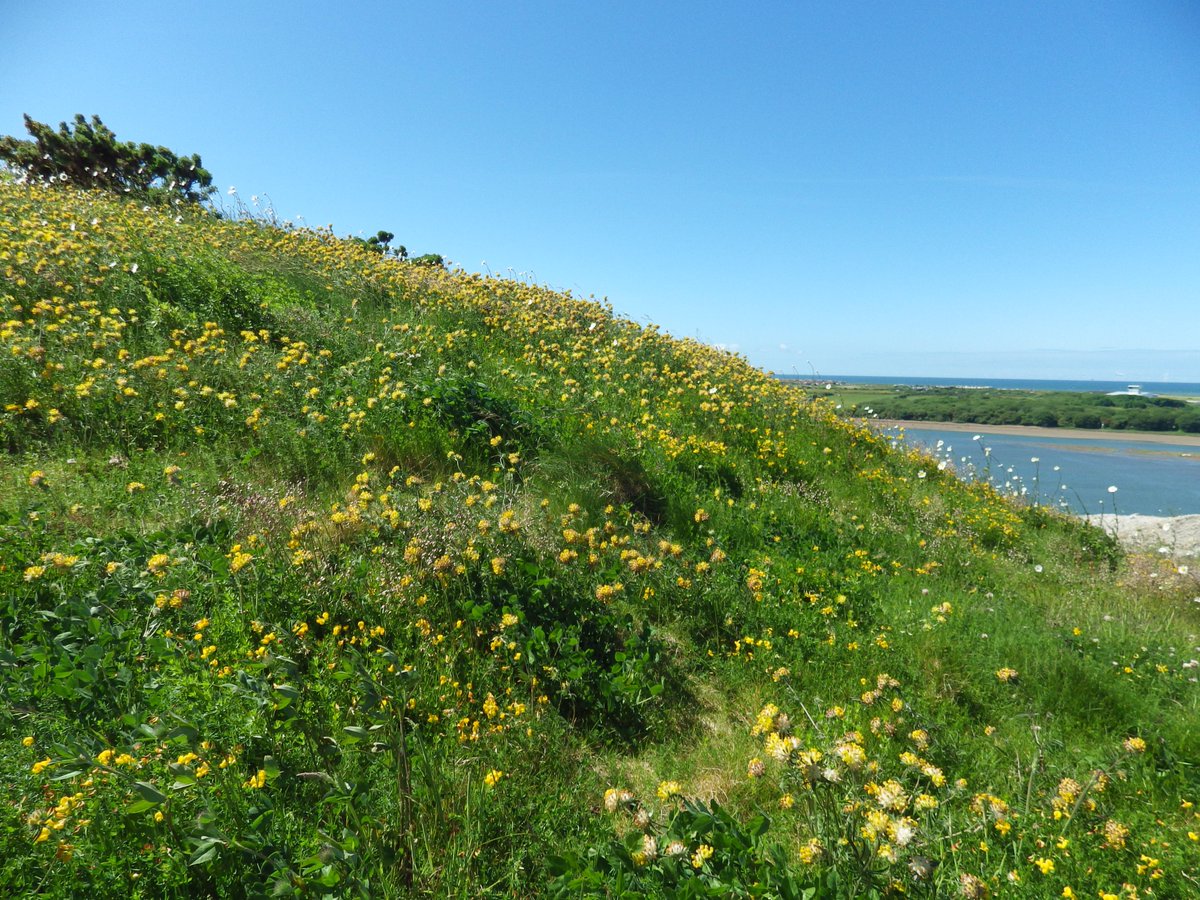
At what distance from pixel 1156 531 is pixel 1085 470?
13.1 m

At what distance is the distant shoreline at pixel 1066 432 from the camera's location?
36156mm

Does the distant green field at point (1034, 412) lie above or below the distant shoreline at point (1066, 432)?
above

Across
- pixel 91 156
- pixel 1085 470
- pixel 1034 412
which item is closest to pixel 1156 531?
pixel 1085 470

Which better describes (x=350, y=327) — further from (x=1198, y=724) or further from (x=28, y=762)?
(x=1198, y=724)

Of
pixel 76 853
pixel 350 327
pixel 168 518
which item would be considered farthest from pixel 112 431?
pixel 76 853

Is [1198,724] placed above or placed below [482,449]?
below

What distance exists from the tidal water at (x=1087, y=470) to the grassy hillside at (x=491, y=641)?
2370 millimetres

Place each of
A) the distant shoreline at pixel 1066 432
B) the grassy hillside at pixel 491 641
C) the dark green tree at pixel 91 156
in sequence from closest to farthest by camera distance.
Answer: the grassy hillside at pixel 491 641 < the dark green tree at pixel 91 156 < the distant shoreline at pixel 1066 432

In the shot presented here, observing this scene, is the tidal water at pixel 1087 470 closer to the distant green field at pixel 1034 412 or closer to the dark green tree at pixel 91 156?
the distant green field at pixel 1034 412

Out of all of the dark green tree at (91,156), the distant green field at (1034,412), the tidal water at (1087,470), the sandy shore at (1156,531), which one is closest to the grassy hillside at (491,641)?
the sandy shore at (1156,531)

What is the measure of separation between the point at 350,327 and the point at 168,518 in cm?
401

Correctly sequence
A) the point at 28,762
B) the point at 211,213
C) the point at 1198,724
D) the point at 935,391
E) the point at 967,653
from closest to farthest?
the point at 28,762 → the point at 1198,724 → the point at 967,653 → the point at 211,213 → the point at 935,391

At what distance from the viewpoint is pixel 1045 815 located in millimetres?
2568

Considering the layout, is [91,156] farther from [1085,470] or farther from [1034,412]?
[1034,412]
